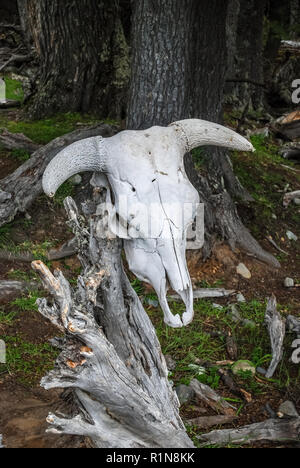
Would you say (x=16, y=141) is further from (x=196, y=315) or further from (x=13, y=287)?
(x=196, y=315)

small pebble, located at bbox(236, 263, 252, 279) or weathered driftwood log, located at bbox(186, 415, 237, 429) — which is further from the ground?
small pebble, located at bbox(236, 263, 252, 279)

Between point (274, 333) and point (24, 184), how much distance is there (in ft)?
8.99

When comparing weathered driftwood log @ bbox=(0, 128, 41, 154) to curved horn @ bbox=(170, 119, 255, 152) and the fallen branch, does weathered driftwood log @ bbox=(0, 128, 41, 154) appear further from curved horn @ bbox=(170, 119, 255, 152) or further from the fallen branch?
curved horn @ bbox=(170, 119, 255, 152)

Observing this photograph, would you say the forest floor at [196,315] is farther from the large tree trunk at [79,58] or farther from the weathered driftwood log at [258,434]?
the large tree trunk at [79,58]

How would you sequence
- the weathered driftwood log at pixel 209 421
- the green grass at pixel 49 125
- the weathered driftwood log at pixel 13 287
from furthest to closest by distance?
the green grass at pixel 49 125
the weathered driftwood log at pixel 13 287
the weathered driftwood log at pixel 209 421

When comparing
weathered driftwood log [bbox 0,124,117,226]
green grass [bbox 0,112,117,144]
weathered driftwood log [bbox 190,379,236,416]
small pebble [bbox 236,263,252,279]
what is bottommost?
weathered driftwood log [bbox 190,379,236,416]

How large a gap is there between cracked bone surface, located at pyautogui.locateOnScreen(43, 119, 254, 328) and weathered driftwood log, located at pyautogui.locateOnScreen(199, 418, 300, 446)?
107 centimetres

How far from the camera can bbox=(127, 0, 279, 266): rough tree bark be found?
16.4 ft

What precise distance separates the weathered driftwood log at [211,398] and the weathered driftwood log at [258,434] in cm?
34

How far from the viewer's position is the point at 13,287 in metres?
5.02

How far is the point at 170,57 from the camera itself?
504 centimetres

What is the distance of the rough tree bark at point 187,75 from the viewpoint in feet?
16.4

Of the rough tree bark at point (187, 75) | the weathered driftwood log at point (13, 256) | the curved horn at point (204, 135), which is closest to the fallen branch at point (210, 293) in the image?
the rough tree bark at point (187, 75)

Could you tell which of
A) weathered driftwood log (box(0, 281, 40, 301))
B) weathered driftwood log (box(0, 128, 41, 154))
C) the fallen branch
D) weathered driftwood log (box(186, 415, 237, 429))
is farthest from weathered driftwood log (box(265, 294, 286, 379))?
weathered driftwood log (box(0, 128, 41, 154))
